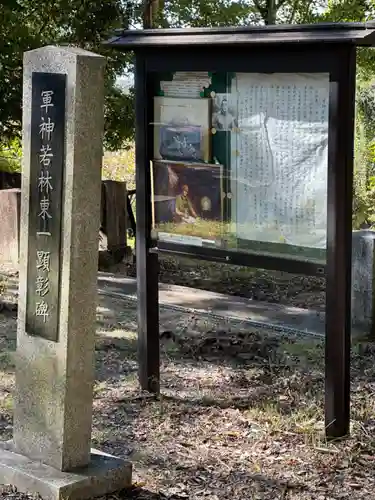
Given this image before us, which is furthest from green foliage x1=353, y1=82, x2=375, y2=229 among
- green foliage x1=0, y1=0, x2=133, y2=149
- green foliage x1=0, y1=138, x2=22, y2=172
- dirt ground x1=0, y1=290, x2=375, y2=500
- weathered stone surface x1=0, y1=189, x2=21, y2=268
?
dirt ground x1=0, y1=290, x2=375, y2=500

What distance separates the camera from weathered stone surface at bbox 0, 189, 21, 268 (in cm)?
945

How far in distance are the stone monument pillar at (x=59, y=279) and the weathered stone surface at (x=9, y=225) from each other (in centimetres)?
529

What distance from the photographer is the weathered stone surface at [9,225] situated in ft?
31.0

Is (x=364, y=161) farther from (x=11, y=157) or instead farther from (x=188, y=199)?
(x=188, y=199)

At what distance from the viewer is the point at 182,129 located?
520 cm

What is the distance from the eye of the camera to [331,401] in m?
4.73


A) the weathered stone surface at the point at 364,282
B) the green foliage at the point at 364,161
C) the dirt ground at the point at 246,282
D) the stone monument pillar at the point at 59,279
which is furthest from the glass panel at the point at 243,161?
the green foliage at the point at 364,161

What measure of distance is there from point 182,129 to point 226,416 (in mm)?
1673

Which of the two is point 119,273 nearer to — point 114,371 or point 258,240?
point 114,371

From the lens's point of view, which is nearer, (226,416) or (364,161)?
(226,416)

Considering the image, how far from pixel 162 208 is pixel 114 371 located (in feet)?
4.30

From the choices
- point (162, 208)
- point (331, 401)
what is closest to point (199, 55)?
point (162, 208)

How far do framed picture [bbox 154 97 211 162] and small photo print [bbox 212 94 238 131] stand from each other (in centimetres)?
4

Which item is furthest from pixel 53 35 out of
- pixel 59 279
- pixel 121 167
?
pixel 121 167
